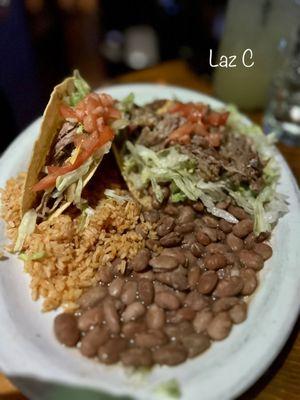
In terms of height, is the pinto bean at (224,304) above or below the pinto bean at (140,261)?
below

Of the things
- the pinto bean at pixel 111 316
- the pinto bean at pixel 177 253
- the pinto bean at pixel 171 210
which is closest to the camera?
the pinto bean at pixel 111 316

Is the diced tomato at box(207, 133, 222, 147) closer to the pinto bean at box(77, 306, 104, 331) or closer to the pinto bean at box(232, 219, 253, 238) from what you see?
the pinto bean at box(232, 219, 253, 238)

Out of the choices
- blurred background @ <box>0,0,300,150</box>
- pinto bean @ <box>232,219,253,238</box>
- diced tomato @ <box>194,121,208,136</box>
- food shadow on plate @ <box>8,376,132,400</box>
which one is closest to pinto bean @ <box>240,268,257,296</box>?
pinto bean @ <box>232,219,253,238</box>

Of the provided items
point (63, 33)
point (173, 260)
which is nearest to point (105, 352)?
point (173, 260)

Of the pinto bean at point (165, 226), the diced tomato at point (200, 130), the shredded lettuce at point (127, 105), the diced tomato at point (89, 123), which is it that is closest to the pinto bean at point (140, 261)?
the pinto bean at point (165, 226)

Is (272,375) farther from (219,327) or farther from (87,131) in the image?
(87,131)

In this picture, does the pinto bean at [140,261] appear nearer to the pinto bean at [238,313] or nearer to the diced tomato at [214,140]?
the pinto bean at [238,313]
